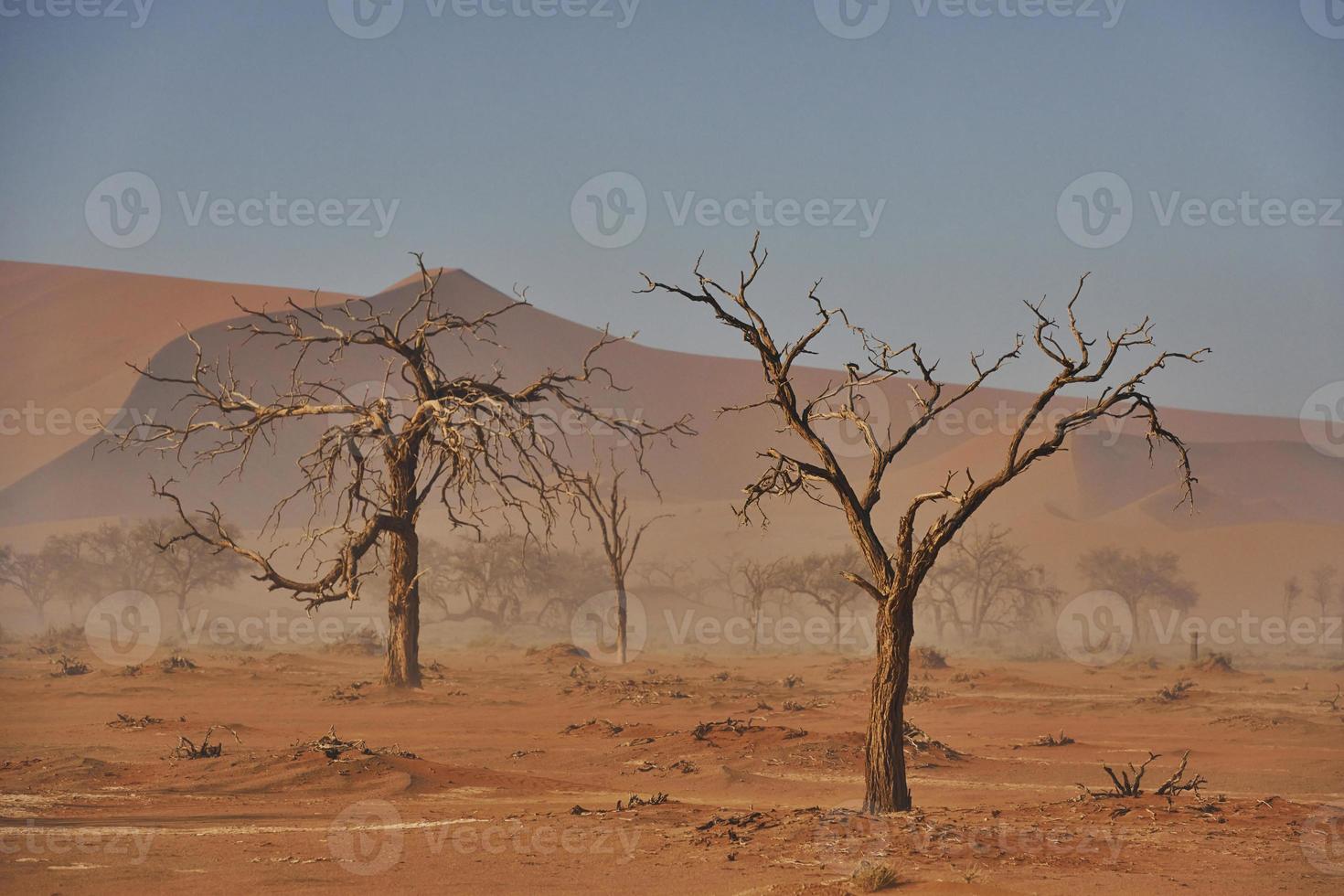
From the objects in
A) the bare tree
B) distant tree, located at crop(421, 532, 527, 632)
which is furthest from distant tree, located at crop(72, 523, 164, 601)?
distant tree, located at crop(421, 532, 527, 632)

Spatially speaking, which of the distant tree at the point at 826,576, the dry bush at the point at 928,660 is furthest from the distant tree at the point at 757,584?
the dry bush at the point at 928,660

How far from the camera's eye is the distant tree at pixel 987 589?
56.8 meters

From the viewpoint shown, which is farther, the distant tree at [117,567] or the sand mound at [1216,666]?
the distant tree at [117,567]

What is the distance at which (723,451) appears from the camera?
374 feet

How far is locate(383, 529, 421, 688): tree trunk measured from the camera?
25141 millimetres

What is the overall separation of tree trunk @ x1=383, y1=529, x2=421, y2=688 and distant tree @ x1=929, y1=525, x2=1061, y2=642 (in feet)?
104

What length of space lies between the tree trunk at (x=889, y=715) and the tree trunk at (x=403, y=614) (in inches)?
593

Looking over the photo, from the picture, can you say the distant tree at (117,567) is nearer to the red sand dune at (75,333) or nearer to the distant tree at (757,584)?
the red sand dune at (75,333)

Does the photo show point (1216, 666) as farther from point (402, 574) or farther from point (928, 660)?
point (402, 574)

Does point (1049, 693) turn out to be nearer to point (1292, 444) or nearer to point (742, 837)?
point (742, 837)

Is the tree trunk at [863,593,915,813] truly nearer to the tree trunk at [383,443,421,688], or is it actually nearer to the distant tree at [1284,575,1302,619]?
the tree trunk at [383,443,421,688]

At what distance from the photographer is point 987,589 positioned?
5612 cm

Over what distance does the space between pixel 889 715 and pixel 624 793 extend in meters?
4.84

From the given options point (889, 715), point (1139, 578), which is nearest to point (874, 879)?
point (889, 715)
